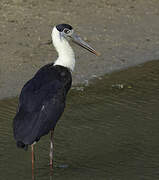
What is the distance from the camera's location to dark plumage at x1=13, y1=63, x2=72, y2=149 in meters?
6.25

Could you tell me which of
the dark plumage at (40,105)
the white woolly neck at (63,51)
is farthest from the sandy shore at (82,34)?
the dark plumage at (40,105)

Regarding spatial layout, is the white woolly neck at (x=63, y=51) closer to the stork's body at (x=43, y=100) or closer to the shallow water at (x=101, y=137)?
the stork's body at (x=43, y=100)

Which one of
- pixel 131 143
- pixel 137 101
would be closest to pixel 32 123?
pixel 131 143

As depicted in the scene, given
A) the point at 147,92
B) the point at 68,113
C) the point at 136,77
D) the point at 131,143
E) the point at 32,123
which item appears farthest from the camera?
the point at 136,77

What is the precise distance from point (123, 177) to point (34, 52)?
14.0 feet

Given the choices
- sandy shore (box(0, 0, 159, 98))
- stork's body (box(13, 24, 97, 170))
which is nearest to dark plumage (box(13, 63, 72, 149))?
stork's body (box(13, 24, 97, 170))

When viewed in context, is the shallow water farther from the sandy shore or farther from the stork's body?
the sandy shore

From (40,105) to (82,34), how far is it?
4876 millimetres

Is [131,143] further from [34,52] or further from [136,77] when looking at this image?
[34,52]

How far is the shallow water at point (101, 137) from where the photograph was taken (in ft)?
21.8

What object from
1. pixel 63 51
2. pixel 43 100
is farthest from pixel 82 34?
pixel 43 100

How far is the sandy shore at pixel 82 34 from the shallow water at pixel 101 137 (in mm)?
784

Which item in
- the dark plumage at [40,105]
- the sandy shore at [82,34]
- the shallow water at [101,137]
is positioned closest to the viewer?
the dark plumage at [40,105]

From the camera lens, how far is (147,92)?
905 centimetres
